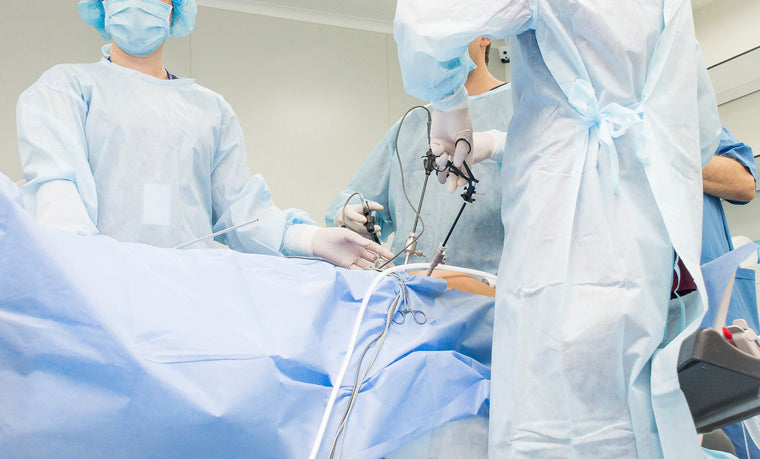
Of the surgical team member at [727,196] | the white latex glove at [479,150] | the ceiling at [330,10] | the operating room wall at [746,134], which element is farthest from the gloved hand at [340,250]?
the operating room wall at [746,134]

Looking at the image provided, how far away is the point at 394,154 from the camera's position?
6.48 feet

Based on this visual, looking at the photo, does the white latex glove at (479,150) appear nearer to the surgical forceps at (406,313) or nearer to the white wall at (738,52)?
the surgical forceps at (406,313)

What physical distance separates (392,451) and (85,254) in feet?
1.52

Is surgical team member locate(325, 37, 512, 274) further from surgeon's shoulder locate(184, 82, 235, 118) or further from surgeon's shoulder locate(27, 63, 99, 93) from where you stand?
surgeon's shoulder locate(27, 63, 99, 93)

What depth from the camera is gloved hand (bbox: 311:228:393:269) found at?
58.7 inches

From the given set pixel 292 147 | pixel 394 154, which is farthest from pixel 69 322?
pixel 292 147

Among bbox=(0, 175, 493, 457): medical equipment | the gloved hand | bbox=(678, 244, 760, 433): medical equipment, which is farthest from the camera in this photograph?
the gloved hand

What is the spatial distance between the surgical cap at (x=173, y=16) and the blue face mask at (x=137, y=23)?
0.07 metres

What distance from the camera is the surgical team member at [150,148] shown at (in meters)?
1.51

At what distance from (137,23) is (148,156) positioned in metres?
0.35

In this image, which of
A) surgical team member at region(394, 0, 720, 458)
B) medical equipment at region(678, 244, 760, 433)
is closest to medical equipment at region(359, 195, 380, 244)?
surgical team member at region(394, 0, 720, 458)

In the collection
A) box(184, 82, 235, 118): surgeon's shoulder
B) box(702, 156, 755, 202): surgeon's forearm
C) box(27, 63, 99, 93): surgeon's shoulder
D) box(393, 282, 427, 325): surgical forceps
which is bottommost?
box(393, 282, 427, 325): surgical forceps

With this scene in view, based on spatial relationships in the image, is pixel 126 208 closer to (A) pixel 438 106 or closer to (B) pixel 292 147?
(A) pixel 438 106

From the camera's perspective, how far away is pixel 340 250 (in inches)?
60.0
